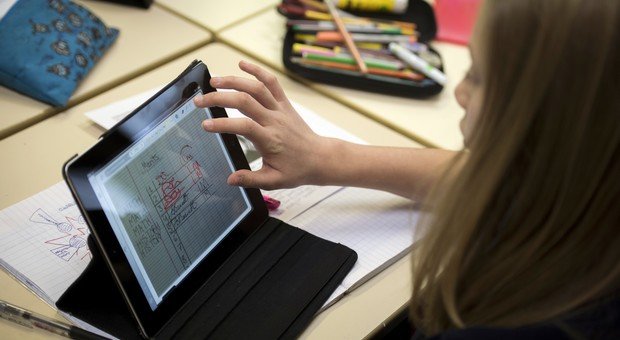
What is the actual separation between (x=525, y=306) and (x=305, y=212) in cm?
36

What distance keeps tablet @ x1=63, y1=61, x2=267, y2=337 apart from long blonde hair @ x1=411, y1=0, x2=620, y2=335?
10.4 inches

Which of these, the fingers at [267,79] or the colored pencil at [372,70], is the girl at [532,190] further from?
the colored pencil at [372,70]

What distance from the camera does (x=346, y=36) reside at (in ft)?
4.08

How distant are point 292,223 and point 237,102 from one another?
0.63 feet

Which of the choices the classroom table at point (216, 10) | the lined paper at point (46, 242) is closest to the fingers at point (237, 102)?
the lined paper at point (46, 242)

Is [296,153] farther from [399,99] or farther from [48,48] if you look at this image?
[48,48]

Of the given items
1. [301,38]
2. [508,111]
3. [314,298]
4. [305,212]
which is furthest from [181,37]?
[508,111]

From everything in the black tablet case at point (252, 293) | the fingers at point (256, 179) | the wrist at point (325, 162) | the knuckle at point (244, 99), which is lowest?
the black tablet case at point (252, 293)

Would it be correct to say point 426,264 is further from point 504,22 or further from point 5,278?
point 5,278

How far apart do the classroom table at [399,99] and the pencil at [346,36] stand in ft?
0.17

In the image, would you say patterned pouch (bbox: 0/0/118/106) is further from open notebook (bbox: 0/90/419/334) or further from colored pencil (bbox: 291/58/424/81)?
colored pencil (bbox: 291/58/424/81)

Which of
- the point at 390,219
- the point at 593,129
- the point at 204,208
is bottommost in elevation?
the point at 390,219

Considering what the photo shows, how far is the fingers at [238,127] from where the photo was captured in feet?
2.60

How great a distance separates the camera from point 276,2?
1481 mm
